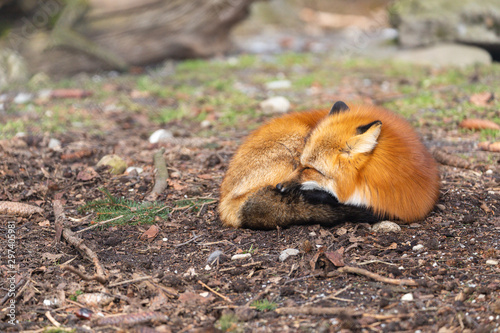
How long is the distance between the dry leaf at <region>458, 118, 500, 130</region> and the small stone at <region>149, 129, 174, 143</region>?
3528 millimetres

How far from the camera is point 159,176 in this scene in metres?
4.59

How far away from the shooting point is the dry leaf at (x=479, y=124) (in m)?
5.61

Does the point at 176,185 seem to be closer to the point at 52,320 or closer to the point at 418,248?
the point at 52,320

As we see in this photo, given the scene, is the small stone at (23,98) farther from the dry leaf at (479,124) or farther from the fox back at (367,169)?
the dry leaf at (479,124)

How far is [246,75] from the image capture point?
9312 millimetres

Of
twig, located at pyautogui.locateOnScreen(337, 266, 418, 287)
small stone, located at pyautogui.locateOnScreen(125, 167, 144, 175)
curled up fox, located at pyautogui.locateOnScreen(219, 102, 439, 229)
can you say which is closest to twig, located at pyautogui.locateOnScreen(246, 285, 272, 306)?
twig, located at pyautogui.locateOnScreen(337, 266, 418, 287)

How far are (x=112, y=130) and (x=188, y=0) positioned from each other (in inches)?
194

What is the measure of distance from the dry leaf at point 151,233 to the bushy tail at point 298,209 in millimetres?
701

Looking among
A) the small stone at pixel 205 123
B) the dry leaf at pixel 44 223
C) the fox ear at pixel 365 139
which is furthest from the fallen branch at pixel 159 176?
the fox ear at pixel 365 139

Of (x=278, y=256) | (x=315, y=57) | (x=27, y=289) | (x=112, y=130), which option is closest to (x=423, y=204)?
(x=278, y=256)

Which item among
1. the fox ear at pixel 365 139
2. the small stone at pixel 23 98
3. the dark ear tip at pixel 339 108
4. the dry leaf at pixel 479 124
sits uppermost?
the dark ear tip at pixel 339 108

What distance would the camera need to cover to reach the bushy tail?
139 inches

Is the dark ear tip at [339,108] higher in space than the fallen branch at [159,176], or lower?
higher

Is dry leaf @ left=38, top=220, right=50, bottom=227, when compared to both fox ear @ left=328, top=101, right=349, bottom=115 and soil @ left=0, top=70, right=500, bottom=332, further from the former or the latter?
fox ear @ left=328, top=101, right=349, bottom=115
